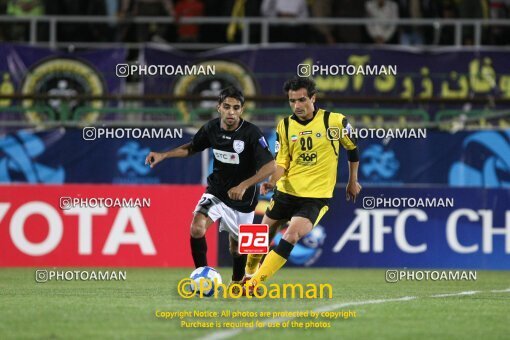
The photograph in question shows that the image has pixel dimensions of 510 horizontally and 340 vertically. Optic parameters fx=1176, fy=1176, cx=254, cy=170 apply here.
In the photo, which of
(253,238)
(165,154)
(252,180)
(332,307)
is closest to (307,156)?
(252,180)

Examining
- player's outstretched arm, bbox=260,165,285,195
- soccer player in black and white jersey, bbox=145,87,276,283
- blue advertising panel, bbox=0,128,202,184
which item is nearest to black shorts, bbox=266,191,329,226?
player's outstretched arm, bbox=260,165,285,195

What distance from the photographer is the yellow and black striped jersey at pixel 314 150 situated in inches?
476

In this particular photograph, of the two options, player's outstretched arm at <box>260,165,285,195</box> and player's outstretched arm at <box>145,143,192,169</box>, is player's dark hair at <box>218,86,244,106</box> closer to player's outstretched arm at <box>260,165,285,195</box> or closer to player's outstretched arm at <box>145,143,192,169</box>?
player's outstretched arm at <box>145,143,192,169</box>

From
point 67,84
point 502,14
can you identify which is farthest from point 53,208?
point 502,14

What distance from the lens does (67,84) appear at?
62.4 feet

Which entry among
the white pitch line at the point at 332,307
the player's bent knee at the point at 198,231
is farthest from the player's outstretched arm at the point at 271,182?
the white pitch line at the point at 332,307

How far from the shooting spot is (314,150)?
12.1m

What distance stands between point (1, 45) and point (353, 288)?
838cm

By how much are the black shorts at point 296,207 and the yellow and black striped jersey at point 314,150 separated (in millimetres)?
63

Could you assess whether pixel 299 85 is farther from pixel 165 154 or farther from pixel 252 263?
pixel 252 263

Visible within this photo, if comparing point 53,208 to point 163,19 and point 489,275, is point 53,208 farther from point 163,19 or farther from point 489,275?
point 489,275

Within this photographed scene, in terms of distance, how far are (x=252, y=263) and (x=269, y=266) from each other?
3.43 ft

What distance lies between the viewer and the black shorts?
11.9 m

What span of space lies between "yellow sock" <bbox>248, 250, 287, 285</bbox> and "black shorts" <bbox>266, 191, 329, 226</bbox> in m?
0.61
